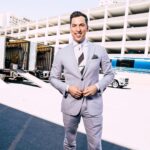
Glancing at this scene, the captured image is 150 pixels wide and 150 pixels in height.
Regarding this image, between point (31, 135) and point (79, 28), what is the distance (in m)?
3.11

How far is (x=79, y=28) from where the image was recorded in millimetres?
2564

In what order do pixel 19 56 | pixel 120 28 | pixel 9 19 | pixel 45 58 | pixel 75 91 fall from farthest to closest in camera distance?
1. pixel 9 19
2. pixel 120 28
3. pixel 45 58
4. pixel 19 56
5. pixel 75 91

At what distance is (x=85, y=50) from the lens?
264 centimetres

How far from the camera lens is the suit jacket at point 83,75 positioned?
258 centimetres

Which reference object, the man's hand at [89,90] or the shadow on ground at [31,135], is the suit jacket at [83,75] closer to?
the man's hand at [89,90]

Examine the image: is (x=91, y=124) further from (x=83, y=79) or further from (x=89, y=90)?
(x=83, y=79)

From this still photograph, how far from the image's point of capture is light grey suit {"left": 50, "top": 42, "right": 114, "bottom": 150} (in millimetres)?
2584

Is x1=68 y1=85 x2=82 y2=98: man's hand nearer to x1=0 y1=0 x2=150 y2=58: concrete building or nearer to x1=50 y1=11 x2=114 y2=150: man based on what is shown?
x1=50 y1=11 x2=114 y2=150: man

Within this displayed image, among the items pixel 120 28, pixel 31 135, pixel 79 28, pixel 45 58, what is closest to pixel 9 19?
pixel 120 28

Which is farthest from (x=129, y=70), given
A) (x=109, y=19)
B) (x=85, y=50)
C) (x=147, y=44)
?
(x=85, y=50)

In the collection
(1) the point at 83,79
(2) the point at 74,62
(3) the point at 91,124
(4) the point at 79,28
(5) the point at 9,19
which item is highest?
(5) the point at 9,19

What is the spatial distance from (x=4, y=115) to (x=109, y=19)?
140 ft

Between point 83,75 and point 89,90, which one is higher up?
point 83,75

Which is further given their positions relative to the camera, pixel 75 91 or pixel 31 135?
pixel 31 135
